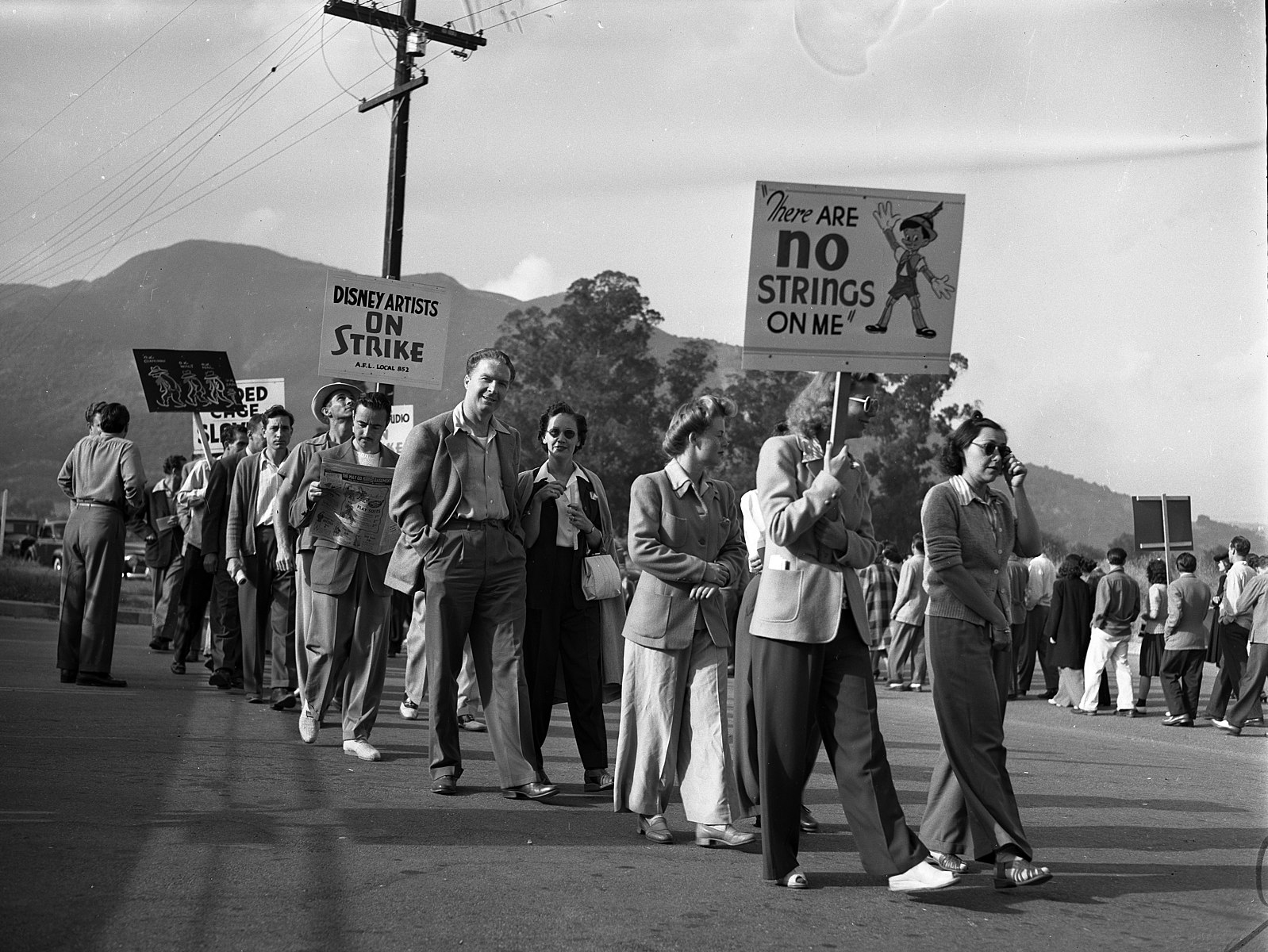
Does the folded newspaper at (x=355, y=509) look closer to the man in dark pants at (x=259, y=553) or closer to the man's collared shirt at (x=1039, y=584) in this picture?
the man in dark pants at (x=259, y=553)

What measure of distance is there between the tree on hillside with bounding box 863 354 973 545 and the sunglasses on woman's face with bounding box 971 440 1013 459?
55463 millimetres

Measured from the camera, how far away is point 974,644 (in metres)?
5.61

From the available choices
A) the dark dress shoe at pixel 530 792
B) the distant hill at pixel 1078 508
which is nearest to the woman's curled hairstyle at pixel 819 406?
the dark dress shoe at pixel 530 792

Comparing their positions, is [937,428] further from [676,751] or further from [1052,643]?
[676,751]

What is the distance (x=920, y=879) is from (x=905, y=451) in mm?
58160

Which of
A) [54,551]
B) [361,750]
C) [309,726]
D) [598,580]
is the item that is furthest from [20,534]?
[598,580]

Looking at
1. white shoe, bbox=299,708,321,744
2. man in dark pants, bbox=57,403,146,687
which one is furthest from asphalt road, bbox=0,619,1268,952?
man in dark pants, bbox=57,403,146,687

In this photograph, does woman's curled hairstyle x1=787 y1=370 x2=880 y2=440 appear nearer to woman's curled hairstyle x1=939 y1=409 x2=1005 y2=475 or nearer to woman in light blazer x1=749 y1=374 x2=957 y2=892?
woman in light blazer x1=749 y1=374 x2=957 y2=892

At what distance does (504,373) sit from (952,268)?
8.56 ft

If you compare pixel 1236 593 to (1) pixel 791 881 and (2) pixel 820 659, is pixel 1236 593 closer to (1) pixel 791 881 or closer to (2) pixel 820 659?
(2) pixel 820 659

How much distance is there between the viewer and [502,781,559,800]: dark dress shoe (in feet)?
22.6

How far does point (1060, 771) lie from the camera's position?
9.55m

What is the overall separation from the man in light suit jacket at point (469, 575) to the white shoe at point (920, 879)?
2317 mm

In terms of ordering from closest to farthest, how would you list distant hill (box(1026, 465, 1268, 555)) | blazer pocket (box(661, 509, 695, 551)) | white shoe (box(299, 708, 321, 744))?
blazer pocket (box(661, 509, 695, 551)), white shoe (box(299, 708, 321, 744)), distant hill (box(1026, 465, 1268, 555))
